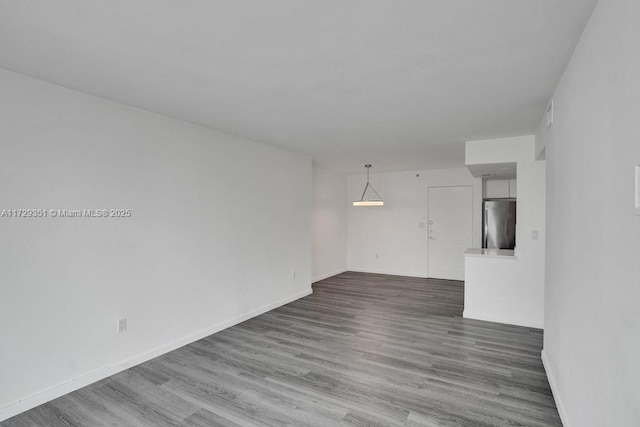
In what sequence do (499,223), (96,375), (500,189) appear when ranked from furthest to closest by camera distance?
(500,189) → (499,223) → (96,375)

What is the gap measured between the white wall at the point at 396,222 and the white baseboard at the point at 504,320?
9.39ft

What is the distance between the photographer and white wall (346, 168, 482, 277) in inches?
298

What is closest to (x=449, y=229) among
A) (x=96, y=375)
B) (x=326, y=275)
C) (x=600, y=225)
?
(x=326, y=275)

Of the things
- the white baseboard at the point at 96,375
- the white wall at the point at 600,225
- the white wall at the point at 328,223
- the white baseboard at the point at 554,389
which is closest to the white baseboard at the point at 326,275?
the white wall at the point at 328,223

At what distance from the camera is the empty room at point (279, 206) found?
5.48 feet

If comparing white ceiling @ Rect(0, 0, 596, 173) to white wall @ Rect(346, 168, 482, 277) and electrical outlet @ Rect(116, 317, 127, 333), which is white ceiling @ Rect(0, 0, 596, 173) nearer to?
electrical outlet @ Rect(116, 317, 127, 333)

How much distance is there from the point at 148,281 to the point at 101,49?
2207 millimetres

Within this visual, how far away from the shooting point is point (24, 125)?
255 centimetres

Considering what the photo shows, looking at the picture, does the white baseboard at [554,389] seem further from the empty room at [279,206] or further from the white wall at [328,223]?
the white wall at [328,223]

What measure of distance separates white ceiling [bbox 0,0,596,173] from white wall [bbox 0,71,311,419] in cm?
38

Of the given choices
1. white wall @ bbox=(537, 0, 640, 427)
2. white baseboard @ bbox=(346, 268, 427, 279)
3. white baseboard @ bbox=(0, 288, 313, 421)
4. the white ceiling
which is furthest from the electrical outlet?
white baseboard @ bbox=(346, 268, 427, 279)

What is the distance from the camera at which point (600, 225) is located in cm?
155

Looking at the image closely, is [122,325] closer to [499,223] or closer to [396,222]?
[396,222]

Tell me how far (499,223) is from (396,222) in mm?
2199
